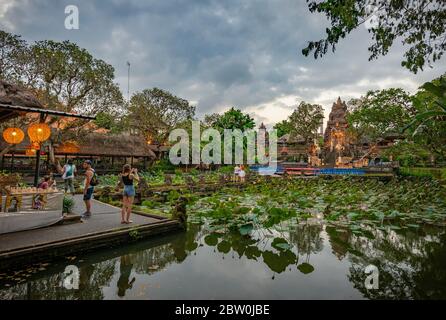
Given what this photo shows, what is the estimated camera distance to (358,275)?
447cm

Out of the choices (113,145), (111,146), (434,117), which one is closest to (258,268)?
(434,117)

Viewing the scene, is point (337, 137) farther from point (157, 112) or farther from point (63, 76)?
point (63, 76)

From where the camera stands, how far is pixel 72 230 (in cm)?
595

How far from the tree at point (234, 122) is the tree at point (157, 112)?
440 cm

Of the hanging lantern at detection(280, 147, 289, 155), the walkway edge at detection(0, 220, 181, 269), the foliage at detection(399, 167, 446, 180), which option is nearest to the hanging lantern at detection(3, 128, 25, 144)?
the walkway edge at detection(0, 220, 181, 269)

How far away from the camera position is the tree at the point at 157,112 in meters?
30.0

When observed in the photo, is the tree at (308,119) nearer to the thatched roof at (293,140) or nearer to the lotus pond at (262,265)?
the thatched roof at (293,140)

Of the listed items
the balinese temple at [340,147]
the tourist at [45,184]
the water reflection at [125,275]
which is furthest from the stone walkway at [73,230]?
the balinese temple at [340,147]

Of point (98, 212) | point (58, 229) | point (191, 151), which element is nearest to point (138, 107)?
point (191, 151)

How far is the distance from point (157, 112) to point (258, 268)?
28129 mm

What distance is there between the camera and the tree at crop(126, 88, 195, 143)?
98.4 feet

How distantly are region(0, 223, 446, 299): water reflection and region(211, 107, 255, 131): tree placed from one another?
27.5m

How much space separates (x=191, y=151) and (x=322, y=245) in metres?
26.9
